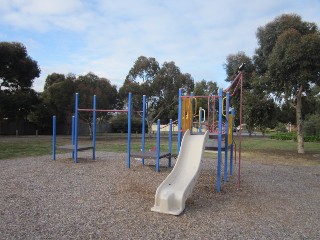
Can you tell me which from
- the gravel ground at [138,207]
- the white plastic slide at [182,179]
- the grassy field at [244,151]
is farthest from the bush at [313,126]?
the white plastic slide at [182,179]

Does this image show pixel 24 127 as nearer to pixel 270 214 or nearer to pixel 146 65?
pixel 146 65

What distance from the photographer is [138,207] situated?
5676 millimetres

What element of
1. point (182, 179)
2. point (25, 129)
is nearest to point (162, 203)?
point (182, 179)

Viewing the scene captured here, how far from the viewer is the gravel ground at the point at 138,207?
14.8ft

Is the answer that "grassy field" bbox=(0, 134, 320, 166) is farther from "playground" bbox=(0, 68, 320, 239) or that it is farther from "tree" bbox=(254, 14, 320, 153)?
"playground" bbox=(0, 68, 320, 239)

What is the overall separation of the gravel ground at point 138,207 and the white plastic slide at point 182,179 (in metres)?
0.20

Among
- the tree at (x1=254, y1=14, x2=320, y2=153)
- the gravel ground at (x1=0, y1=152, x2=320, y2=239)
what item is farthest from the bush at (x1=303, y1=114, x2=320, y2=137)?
the gravel ground at (x1=0, y1=152, x2=320, y2=239)

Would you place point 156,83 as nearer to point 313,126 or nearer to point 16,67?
point 16,67

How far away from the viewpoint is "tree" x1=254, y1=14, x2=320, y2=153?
14.9 meters

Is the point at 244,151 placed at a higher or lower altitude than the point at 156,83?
lower

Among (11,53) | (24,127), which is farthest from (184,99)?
(24,127)

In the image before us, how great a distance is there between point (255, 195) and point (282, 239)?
2.65 meters

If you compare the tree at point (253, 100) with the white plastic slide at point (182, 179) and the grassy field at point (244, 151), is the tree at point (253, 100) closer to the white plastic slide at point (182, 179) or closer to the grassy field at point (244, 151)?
the grassy field at point (244, 151)

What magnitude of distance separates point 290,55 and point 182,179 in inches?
435
